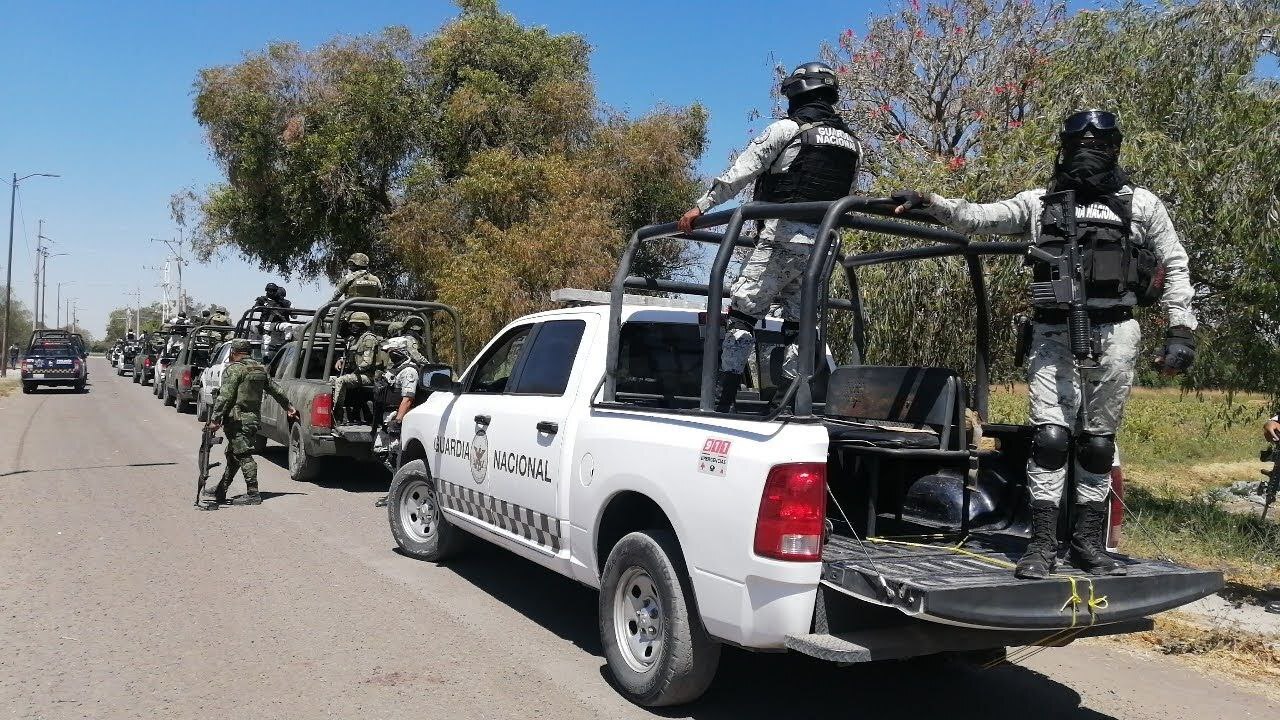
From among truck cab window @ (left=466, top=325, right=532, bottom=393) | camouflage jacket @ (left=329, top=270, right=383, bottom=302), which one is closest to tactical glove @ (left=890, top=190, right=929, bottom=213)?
truck cab window @ (left=466, top=325, right=532, bottom=393)

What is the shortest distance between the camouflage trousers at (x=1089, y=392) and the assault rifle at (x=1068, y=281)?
0.10 meters

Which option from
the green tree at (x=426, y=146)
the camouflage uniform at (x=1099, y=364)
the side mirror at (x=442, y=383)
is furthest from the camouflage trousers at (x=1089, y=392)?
the green tree at (x=426, y=146)

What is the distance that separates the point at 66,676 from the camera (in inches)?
188

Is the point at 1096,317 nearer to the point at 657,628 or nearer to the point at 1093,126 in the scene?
the point at 1093,126

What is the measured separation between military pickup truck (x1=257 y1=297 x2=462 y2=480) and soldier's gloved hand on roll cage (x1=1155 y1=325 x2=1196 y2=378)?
7.67 m

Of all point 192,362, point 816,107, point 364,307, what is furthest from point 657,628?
point 192,362

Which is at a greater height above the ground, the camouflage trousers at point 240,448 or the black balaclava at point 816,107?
the black balaclava at point 816,107

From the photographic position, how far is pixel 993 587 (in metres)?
3.49

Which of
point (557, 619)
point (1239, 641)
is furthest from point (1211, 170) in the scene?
point (557, 619)

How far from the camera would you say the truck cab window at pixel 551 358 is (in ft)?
18.3

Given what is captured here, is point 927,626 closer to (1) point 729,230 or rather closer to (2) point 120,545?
(1) point 729,230

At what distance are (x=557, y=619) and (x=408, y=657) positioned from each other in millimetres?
1085

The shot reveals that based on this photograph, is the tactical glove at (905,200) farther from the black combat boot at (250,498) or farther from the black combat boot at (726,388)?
the black combat boot at (250,498)

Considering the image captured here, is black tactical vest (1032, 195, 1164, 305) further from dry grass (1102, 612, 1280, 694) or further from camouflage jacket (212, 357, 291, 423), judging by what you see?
camouflage jacket (212, 357, 291, 423)
